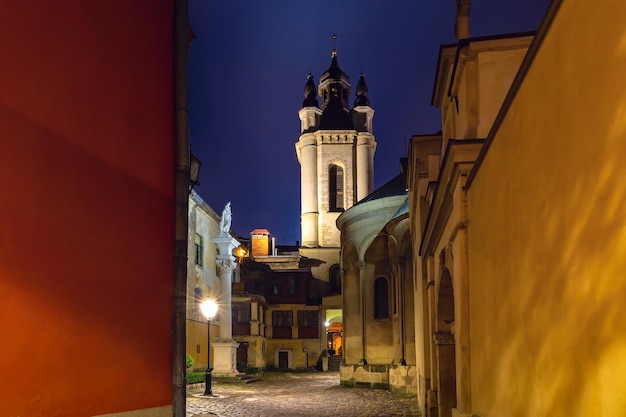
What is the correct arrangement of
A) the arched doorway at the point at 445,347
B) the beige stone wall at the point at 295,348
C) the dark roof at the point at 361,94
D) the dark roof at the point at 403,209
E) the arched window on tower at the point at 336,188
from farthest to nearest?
the dark roof at the point at 361,94
the arched window on tower at the point at 336,188
the beige stone wall at the point at 295,348
the dark roof at the point at 403,209
the arched doorway at the point at 445,347

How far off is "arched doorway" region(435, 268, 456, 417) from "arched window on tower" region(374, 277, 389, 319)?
655 inches

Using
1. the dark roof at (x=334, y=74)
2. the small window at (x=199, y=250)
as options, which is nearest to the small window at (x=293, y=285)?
the small window at (x=199, y=250)

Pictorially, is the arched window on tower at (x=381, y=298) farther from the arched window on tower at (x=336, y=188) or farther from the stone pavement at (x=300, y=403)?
the arched window on tower at (x=336, y=188)

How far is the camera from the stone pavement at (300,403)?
62.3 feet

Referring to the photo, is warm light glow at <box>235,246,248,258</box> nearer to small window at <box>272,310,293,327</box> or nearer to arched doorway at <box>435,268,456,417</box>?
small window at <box>272,310,293,327</box>

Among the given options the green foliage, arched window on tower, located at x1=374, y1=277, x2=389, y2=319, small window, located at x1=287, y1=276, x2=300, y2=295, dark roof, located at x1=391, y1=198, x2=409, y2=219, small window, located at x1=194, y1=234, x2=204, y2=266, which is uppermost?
dark roof, located at x1=391, y1=198, x2=409, y2=219

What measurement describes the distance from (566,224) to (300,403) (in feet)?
64.3

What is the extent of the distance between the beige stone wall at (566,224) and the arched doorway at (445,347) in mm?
7091

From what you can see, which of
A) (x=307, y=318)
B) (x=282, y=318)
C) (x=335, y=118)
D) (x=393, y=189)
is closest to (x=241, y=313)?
(x=282, y=318)

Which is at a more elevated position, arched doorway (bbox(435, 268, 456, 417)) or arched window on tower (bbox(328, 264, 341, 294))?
arched window on tower (bbox(328, 264, 341, 294))

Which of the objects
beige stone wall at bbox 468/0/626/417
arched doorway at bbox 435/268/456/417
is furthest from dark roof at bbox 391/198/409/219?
beige stone wall at bbox 468/0/626/417

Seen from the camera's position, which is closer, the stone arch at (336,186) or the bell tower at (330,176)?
the bell tower at (330,176)

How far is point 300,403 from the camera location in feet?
73.6

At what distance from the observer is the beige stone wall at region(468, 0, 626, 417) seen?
3.34 m
